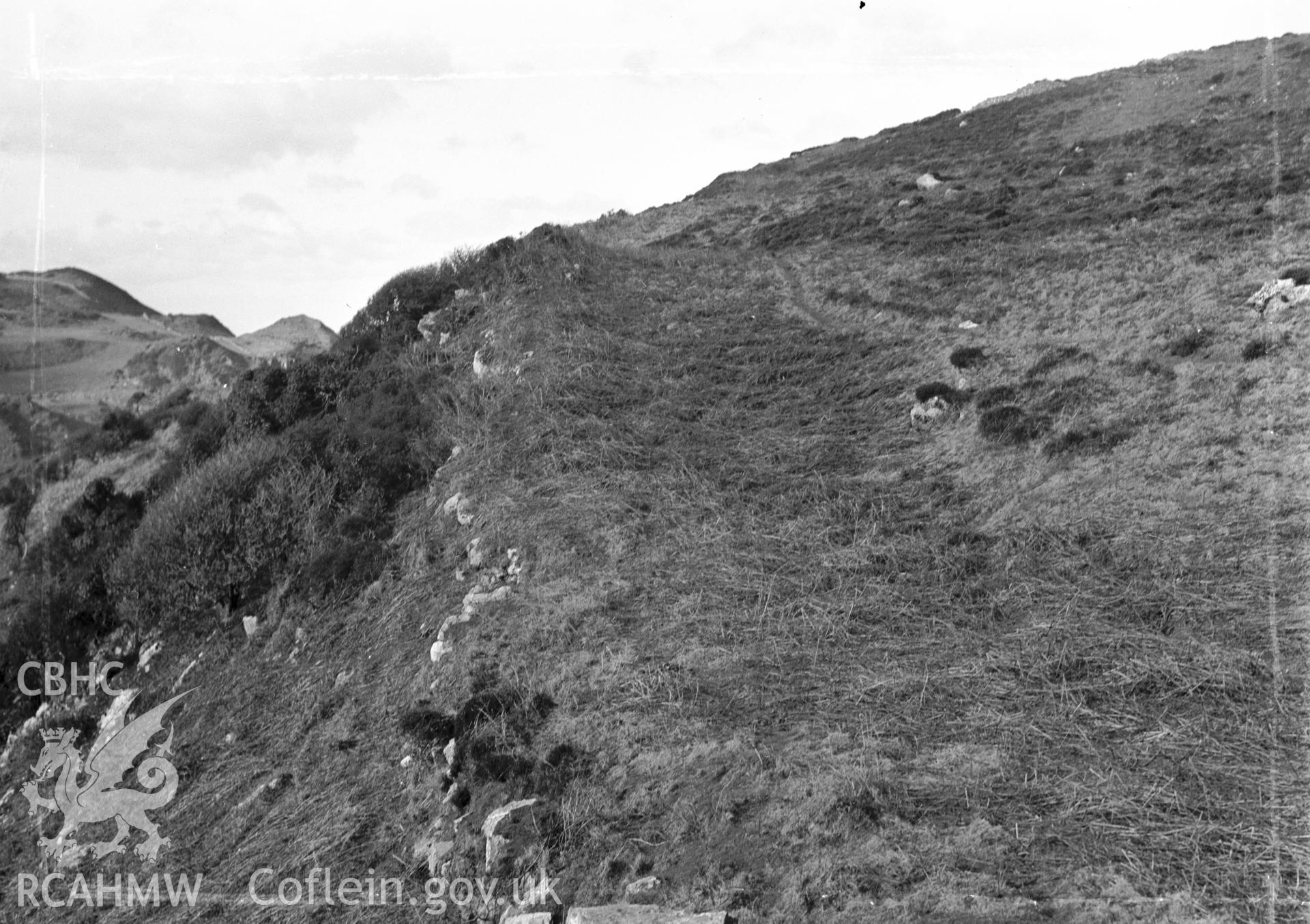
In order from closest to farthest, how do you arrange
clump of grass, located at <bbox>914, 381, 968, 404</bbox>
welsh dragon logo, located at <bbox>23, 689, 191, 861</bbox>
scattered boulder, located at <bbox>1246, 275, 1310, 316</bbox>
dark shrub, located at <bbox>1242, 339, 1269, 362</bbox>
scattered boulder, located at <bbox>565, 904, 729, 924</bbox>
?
1. scattered boulder, located at <bbox>565, 904, 729, 924</bbox>
2. welsh dragon logo, located at <bbox>23, 689, 191, 861</bbox>
3. dark shrub, located at <bbox>1242, 339, 1269, 362</bbox>
4. clump of grass, located at <bbox>914, 381, 968, 404</bbox>
5. scattered boulder, located at <bbox>1246, 275, 1310, 316</bbox>

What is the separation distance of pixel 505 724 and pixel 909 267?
13.8 meters

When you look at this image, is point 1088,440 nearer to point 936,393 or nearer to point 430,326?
point 936,393

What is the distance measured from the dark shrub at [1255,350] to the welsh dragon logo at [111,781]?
474 inches

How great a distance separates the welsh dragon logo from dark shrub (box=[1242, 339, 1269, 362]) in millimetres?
12045

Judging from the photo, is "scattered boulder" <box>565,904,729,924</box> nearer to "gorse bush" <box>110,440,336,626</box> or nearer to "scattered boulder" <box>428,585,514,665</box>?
"scattered boulder" <box>428,585,514,665</box>

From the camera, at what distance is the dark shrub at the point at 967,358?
1305 centimetres

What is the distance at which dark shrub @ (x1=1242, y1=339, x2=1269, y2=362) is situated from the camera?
1123 cm

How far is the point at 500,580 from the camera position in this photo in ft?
31.4

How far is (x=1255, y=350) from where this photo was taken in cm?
1130

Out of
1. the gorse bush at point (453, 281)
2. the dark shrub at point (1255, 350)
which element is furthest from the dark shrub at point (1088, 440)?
the gorse bush at point (453, 281)

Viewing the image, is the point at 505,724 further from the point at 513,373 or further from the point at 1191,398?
the point at 1191,398

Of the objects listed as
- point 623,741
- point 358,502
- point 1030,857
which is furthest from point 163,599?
point 1030,857

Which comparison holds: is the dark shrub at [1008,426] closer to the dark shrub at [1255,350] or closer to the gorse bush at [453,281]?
the dark shrub at [1255,350]

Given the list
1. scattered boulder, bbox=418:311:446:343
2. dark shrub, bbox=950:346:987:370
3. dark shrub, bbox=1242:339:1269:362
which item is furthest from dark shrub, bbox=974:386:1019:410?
scattered boulder, bbox=418:311:446:343
